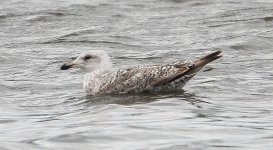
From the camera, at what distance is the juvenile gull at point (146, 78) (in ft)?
42.3

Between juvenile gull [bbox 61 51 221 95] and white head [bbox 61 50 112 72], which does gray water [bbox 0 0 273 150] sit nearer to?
juvenile gull [bbox 61 51 221 95]

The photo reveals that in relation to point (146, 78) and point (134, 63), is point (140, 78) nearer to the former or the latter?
point (146, 78)

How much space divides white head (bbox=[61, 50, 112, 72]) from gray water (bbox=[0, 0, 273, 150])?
1.33ft

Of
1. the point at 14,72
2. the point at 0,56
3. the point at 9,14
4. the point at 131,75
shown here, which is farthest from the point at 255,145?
the point at 9,14

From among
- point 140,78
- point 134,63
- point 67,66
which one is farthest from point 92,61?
point 134,63

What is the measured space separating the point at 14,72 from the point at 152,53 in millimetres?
2812

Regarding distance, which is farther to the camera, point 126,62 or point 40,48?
point 40,48

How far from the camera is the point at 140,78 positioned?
13.1 m

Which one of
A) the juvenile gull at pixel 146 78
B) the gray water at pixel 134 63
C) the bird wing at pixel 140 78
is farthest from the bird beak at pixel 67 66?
the bird wing at pixel 140 78

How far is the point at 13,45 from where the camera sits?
18453 mm

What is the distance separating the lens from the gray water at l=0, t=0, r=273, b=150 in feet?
31.7

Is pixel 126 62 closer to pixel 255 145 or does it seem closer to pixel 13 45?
pixel 13 45

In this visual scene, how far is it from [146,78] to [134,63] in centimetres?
341

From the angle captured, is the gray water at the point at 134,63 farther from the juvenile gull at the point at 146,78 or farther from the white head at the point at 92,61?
the white head at the point at 92,61
